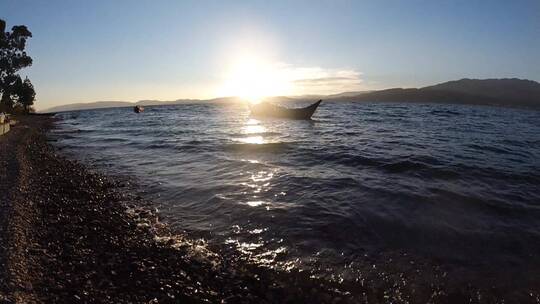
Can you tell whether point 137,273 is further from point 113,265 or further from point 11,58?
point 11,58

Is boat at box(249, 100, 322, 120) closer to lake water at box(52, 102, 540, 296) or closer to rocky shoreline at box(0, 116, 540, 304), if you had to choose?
lake water at box(52, 102, 540, 296)

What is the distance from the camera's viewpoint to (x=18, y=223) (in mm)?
8133

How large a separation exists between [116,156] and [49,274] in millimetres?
17834

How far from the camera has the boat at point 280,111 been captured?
173 feet

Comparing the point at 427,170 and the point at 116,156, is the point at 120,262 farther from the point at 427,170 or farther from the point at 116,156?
the point at 116,156

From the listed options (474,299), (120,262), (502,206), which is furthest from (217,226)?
(502,206)

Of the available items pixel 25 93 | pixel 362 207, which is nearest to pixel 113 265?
pixel 362 207

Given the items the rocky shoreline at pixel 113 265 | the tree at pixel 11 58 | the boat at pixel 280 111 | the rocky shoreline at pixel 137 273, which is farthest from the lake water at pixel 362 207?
the tree at pixel 11 58

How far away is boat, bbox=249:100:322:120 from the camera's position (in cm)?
5281

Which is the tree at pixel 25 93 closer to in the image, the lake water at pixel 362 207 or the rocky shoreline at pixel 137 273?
the lake water at pixel 362 207

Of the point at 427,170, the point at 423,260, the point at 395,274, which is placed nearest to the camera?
the point at 395,274

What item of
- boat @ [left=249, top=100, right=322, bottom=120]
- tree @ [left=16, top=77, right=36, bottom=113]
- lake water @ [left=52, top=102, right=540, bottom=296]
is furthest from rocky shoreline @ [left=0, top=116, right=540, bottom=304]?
tree @ [left=16, top=77, right=36, bottom=113]

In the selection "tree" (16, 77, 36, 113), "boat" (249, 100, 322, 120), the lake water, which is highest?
"tree" (16, 77, 36, 113)

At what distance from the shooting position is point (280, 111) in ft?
195
